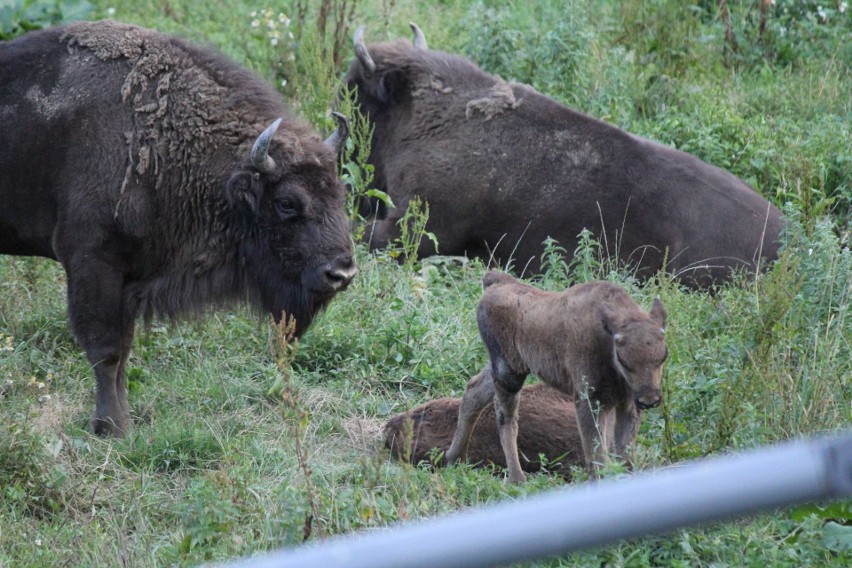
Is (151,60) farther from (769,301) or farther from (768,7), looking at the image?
A: (768,7)

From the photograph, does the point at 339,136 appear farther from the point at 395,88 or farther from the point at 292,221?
the point at 395,88

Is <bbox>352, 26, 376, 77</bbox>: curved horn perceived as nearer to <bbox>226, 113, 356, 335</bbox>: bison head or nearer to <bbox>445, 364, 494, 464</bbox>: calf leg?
<bbox>226, 113, 356, 335</bbox>: bison head

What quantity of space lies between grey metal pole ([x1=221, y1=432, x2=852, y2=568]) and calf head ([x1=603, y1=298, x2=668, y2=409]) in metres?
2.86

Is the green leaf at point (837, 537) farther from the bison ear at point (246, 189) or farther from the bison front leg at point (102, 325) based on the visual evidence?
the bison front leg at point (102, 325)

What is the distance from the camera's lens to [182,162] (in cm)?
584

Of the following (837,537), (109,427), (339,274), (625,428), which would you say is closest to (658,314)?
(625,428)

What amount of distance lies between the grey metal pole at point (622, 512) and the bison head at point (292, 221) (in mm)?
4534

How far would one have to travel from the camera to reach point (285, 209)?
18.9ft

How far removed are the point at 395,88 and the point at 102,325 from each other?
3581 mm

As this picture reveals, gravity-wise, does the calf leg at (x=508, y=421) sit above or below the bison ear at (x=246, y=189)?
below

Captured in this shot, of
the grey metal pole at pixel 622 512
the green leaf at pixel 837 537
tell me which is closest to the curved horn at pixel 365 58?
the green leaf at pixel 837 537

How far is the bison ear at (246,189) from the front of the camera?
5730 millimetres

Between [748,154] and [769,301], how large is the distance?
428 centimetres

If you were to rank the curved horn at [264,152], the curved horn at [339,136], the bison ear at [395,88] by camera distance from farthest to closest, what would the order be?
1. the bison ear at [395,88]
2. the curved horn at [339,136]
3. the curved horn at [264,152]
